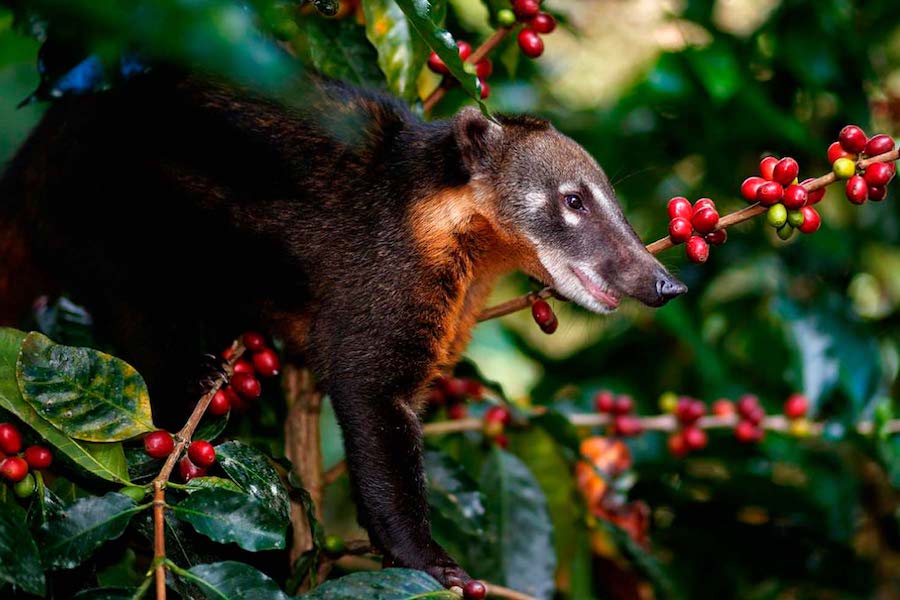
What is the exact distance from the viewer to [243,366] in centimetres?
256

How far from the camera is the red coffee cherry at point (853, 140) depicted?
2.13 metres

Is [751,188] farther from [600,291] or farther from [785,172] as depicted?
[600,291]

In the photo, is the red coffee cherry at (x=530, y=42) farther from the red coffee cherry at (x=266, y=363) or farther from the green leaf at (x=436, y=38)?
the red coffee cherry at (x=266, y=363)

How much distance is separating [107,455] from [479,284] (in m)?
1.15

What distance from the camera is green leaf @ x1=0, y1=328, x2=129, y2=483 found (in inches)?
77.7

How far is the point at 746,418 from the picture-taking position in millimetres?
3328

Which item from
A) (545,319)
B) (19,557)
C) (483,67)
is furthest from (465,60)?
(19,557)

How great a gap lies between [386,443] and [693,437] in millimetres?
1231

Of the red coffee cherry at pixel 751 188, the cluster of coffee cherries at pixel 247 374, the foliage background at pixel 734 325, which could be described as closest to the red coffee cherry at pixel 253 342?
the cluster of coffee cherries at pixel 247 374

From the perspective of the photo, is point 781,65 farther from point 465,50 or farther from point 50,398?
point 50,398

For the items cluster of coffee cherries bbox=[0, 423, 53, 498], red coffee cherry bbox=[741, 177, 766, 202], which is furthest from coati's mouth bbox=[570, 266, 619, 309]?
cluster of coffee cherries bbox=[0, 423, 53, 498]

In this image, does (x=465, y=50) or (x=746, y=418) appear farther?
(x=746, y=418)

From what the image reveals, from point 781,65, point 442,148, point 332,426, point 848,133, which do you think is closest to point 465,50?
point 442,148

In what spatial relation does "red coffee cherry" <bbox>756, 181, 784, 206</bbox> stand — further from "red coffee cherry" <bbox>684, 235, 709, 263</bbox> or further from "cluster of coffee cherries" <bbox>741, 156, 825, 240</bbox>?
"red coffee cherry" <bbox>684, 235, 709, 263</bbox>
